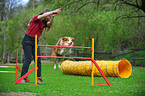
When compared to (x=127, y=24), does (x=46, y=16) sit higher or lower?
lower

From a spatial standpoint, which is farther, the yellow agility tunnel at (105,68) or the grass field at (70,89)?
the yellow agility tunnel at (105,68)

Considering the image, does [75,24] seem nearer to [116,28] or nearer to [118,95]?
[116,28]

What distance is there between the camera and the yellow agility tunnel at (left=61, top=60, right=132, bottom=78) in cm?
673

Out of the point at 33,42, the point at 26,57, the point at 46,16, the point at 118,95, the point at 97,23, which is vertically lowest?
the point at 118,95

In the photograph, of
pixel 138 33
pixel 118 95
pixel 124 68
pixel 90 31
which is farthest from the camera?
pixel 138 33

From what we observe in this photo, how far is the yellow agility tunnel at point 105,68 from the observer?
673cm

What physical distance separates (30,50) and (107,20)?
9456 millimetres

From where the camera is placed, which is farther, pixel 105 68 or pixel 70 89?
pixel 105 68

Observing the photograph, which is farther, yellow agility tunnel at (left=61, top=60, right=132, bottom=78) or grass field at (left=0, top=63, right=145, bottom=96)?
yellow agility tunnel at (left=61, top=60, right=132, bottom=78)

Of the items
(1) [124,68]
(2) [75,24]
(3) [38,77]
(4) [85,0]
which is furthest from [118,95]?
(2) [75,24]

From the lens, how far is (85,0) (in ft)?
26.6

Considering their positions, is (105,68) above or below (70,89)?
above

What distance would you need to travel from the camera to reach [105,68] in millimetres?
6895

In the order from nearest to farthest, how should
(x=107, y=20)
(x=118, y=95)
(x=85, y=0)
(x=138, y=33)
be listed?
(x=118, y=95)
(x=85, y=0)
(x=107, y=20)
(x=138, y=33)
